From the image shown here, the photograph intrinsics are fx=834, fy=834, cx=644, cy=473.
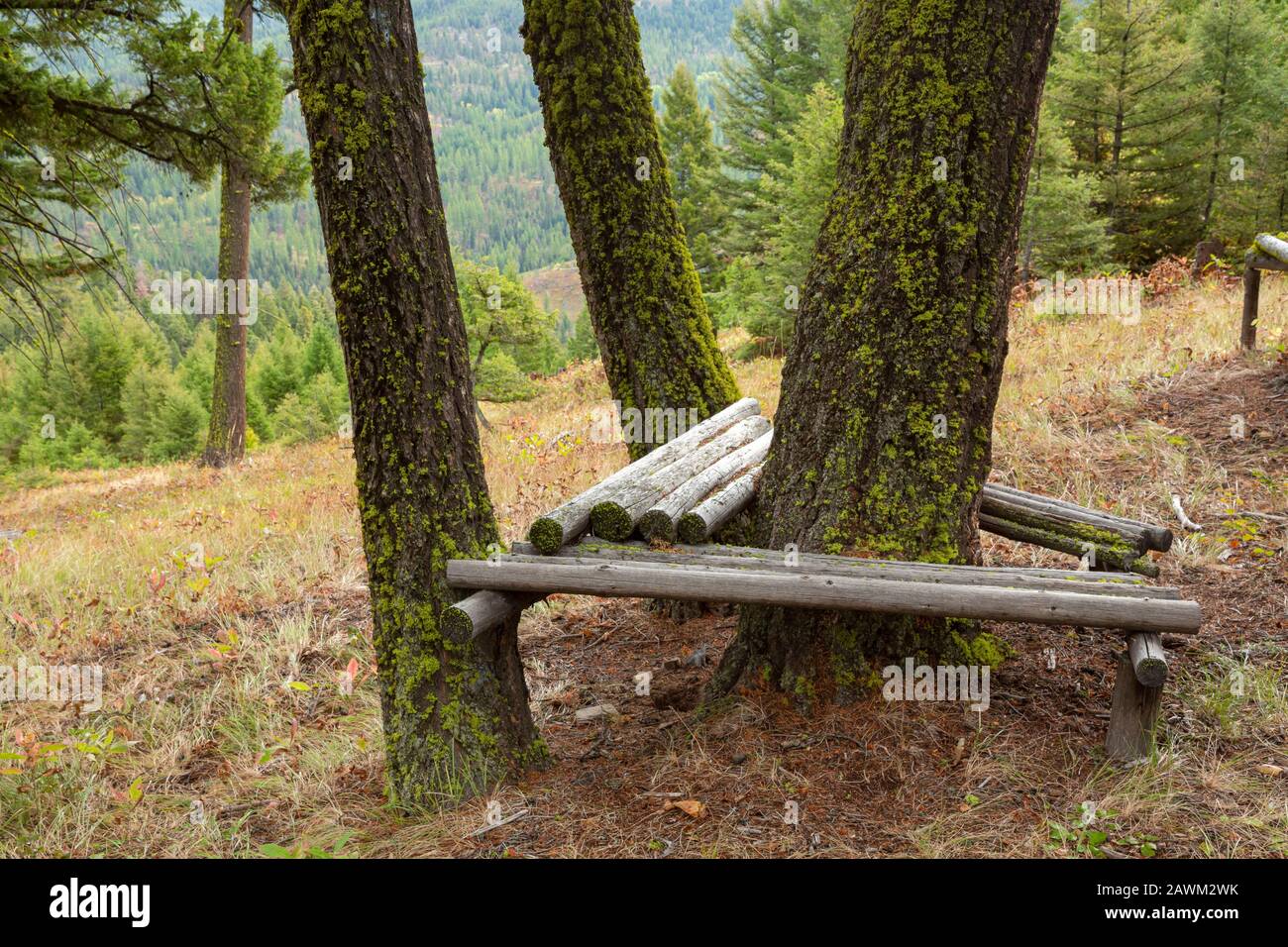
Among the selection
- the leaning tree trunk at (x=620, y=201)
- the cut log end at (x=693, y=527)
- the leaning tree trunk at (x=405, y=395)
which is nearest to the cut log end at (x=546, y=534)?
the leaning tree trunk at (x=405, y=395)

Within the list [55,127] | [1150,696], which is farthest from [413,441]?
[55,127]

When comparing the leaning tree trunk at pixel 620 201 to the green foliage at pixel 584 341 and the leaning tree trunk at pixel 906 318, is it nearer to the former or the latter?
the leaning tree trunk at pixel 906 318

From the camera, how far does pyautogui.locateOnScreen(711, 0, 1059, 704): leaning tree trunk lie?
11.5 feet

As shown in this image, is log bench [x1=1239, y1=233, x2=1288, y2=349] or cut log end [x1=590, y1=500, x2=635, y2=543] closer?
cut log end [x1=590, y1=500, x2=635, y2=543]

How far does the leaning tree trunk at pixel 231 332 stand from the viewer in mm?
13922

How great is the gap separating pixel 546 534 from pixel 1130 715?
250 cm

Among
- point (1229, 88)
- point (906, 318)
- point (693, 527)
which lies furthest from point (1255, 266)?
point (1229, 88)

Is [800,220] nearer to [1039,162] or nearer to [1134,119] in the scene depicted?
[1039,162]

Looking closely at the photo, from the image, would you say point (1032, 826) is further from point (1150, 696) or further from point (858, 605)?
point (858, 605)

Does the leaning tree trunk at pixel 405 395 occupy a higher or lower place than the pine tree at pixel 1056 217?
lower

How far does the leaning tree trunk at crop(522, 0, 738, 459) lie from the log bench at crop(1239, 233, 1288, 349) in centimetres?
542

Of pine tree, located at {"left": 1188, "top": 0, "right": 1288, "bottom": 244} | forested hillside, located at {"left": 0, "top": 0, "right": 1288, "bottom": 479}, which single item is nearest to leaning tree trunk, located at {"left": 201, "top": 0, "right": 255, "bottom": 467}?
forested hillside, located at {"left": 0, "top": 0, "right": 1288, "bottom": 479}

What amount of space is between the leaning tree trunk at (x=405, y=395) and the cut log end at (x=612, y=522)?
500 millimetres

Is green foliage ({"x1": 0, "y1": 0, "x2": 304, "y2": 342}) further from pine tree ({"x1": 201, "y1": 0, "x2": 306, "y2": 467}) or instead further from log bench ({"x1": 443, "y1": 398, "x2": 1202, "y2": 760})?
log bench ({"x1": 443, "y1": 398, "x2": 1202, "y2": 760})
